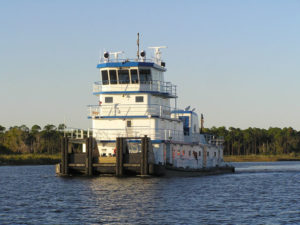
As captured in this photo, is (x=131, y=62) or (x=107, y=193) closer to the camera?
(x=107, y=193)

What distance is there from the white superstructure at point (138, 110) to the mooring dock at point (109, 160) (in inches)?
62.1

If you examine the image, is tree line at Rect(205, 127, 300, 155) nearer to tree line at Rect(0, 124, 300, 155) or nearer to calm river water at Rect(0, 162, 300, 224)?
tree line at Rect(0, 124, 300, 155)

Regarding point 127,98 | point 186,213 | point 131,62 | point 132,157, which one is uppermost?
point 131,62

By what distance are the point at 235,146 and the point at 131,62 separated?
409 ft

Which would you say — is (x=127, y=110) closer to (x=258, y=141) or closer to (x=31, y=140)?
(x=31, y=140)

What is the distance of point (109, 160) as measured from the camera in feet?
155

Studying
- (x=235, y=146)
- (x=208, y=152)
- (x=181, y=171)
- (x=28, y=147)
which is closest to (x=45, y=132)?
(x=28, y=147)

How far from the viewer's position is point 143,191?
38.7 metres

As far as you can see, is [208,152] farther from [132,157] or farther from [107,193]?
[107,193]

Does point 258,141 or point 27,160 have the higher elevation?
point 258,141

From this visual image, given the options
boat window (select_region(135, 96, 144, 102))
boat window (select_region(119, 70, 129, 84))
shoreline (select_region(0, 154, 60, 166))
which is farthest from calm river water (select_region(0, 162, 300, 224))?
shoreline (select_region(0, 154, 60, 166))

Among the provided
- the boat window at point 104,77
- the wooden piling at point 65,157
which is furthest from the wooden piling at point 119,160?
the boat window at point 104,77

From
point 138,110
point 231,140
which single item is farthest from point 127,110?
point 231,140

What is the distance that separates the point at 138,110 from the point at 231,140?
125437mm
